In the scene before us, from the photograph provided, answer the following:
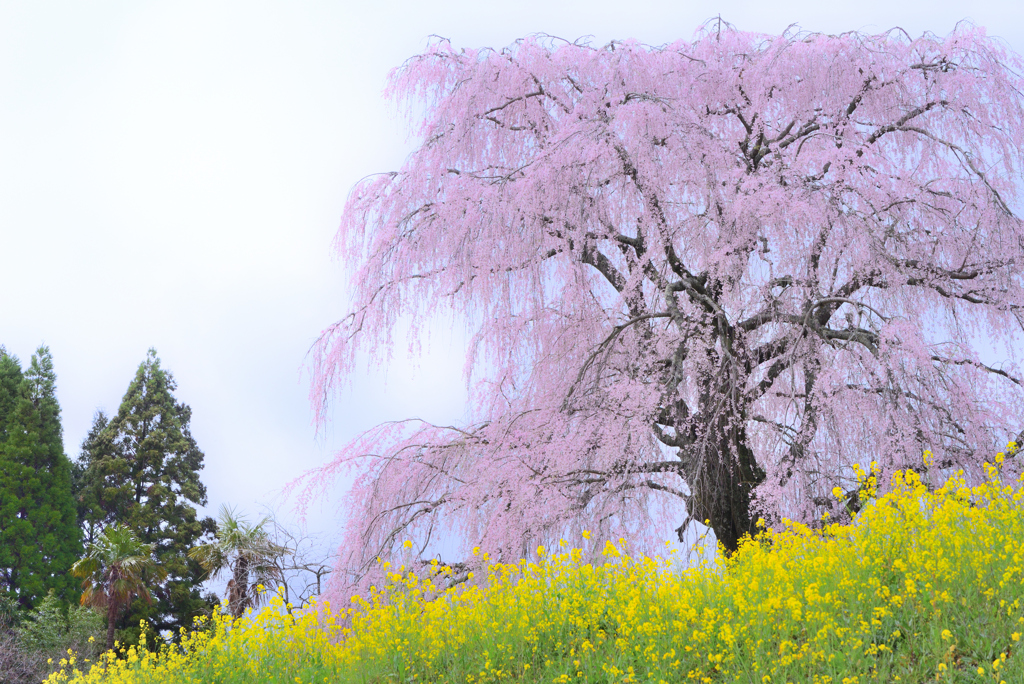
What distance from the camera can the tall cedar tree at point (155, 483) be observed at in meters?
26.6

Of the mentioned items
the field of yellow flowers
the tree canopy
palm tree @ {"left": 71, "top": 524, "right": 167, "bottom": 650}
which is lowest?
the field of yellow flowers

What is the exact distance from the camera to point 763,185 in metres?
8.48

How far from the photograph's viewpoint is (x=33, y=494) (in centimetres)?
2530

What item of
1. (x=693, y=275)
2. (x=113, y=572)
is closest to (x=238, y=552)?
(x=113, y=572)

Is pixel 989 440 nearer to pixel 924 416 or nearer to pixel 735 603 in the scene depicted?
pixel 924 416

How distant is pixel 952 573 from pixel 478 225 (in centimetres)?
533

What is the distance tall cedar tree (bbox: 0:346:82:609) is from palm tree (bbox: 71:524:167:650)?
217 centimetres

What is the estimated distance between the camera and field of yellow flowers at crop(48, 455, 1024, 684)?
178 inches

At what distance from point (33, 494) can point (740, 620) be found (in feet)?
84.4

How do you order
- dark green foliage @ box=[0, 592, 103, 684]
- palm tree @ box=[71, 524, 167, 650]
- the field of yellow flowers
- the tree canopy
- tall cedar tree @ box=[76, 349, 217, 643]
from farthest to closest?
tall cedar tree @ box=[76, 349, 217, 643] < palm tree @ box=[71, 524, 167, 650] < dark green foliage @ box=[0, 592, 103, 684] < the tree canopy < the field of yellow flowers

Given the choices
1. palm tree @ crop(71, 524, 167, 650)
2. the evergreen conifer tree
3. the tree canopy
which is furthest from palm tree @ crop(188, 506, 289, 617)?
the tree canopy

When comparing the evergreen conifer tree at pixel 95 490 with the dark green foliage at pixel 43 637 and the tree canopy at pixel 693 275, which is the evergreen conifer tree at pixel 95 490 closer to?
the dark green foliage at pixel 43 637

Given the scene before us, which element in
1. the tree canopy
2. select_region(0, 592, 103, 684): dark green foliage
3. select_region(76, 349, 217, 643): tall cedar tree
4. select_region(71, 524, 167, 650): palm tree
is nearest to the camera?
the tree canopy

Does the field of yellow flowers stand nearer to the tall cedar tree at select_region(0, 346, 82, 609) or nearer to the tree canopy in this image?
the tree canopy
